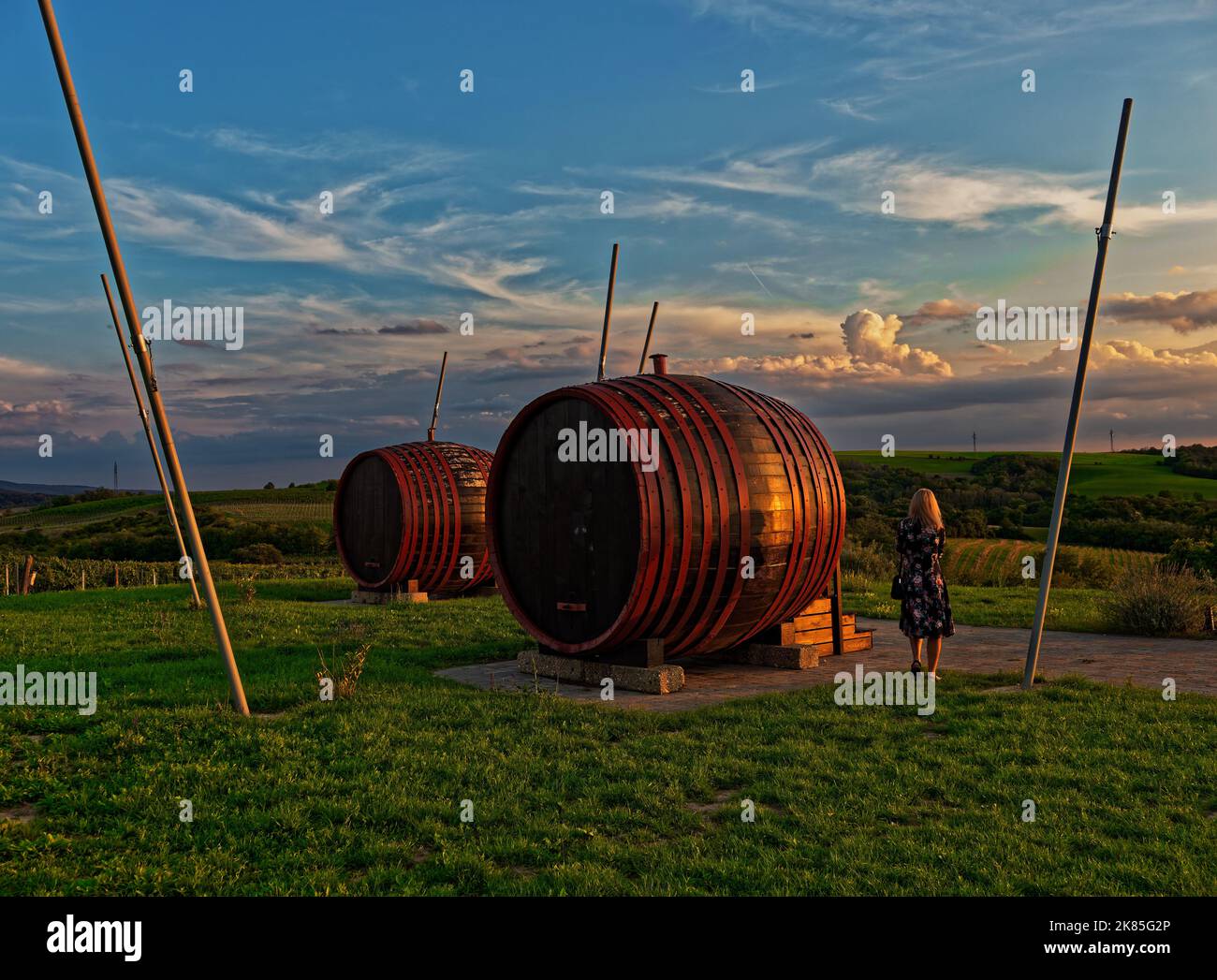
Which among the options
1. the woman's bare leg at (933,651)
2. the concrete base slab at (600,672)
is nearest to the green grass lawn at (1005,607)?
the woman's bare leg at (933,651)

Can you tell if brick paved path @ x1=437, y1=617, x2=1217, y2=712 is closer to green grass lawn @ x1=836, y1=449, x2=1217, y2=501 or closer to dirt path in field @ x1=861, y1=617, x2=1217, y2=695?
dirt path in field @ x1=861, y1=617, x2=1217, y2=695

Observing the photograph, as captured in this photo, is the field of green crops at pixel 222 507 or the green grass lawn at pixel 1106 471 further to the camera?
the field of green crops at pixel 222 507

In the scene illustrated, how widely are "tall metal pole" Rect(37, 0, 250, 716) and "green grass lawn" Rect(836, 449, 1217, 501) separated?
3750cm

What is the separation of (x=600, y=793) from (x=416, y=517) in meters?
11.5

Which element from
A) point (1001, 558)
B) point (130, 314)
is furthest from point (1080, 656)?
point (1001, 558)

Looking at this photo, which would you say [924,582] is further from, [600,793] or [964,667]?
[600,793]

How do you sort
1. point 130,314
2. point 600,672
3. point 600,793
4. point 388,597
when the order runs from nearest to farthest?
point 600,793 < point 130,314 < point 600,672 < point 388,597

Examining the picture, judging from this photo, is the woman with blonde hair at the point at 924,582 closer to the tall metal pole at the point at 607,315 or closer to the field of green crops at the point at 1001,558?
the tall metal pole at the point at 607,315

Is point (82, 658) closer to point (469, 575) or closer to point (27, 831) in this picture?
point (27, 831)

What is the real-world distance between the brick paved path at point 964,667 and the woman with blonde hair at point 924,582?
37.6 inches

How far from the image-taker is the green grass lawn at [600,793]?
4.01 m

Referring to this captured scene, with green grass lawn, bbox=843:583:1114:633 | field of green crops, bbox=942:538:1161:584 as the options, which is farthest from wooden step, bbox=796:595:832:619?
field of green crops, bbox=942:538:1161:584

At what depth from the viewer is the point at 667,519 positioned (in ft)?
24.9
